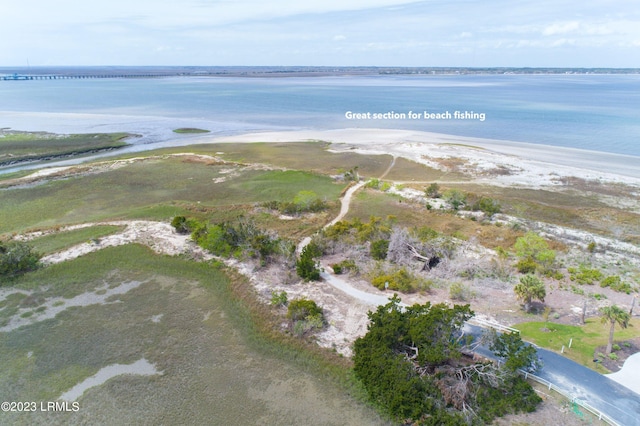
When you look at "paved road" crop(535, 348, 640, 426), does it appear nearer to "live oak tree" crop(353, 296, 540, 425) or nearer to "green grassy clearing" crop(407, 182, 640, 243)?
"live oak tree" crop(353, 296, 540, 425)

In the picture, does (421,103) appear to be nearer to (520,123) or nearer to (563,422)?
(520,123)

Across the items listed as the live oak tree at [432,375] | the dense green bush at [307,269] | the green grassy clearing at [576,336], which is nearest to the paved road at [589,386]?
the green grassy clearing at [576,336]

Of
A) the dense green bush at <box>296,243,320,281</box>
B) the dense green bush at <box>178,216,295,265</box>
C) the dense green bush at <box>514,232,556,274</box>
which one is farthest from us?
the dense green bush at <box>178,216,295,265</box>

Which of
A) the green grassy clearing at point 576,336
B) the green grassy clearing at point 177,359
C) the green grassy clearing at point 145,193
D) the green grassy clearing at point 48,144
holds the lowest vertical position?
the green grassy clearing at point 177,359

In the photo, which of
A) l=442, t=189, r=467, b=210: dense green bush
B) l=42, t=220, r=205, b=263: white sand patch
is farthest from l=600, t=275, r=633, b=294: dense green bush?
l=42, t=220, r=205, b=263: white sand patch

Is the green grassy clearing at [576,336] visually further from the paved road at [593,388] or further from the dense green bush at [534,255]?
the dense green bush at [534,255]
